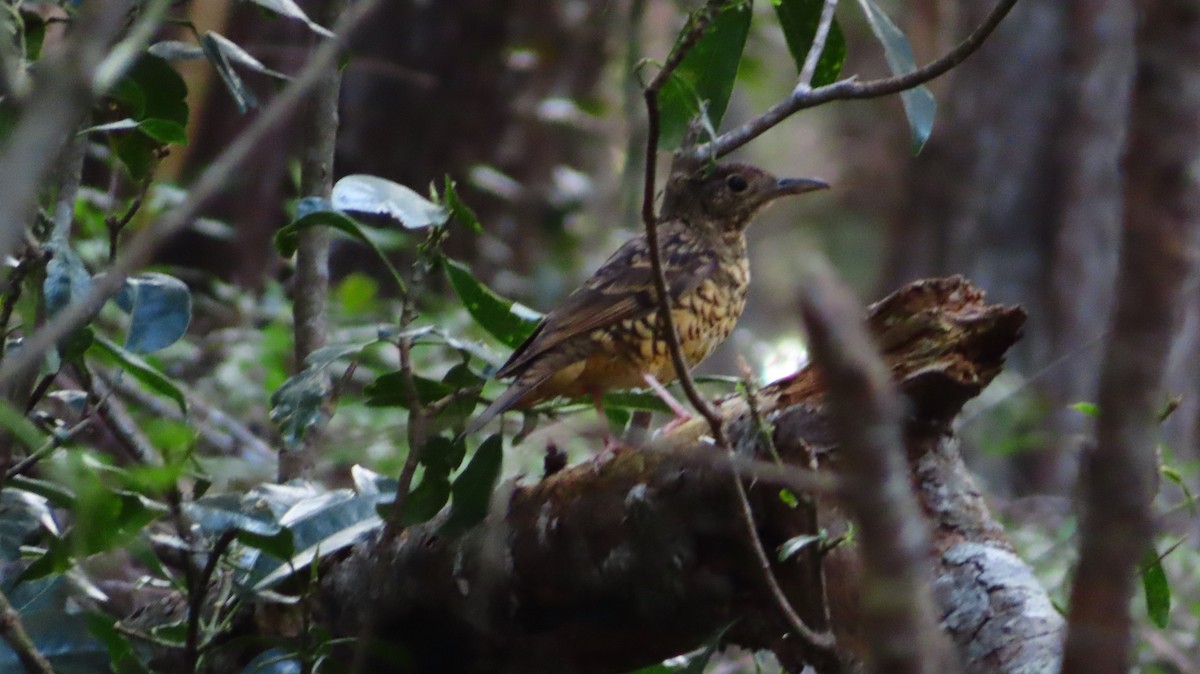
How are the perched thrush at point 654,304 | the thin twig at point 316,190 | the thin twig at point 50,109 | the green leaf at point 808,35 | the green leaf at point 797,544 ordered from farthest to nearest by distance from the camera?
the perched thrush at point 654,304 → the thin twig at point 316,190 → the green leaf at point 808,35 → the green leaf at point 797,544 → the thin twig at point 50,109

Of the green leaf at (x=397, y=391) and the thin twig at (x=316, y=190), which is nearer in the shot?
the green leaf at (x=397, y=391)

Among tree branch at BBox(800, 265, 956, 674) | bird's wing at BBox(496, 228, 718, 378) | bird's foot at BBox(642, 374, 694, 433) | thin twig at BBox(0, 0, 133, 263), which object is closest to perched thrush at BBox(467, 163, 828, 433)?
bird's wing at BBox(496, 228, 718, 378)

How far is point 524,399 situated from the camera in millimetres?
3434

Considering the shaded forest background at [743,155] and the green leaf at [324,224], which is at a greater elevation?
the shaded forest background at [743,155]

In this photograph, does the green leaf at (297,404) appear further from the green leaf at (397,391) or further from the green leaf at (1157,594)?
the green leaf at (1157,594)

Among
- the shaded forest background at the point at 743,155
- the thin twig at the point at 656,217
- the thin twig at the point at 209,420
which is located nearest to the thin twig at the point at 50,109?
the thin twig at the point at 656,217

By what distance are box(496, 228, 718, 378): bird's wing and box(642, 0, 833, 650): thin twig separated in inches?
51.4

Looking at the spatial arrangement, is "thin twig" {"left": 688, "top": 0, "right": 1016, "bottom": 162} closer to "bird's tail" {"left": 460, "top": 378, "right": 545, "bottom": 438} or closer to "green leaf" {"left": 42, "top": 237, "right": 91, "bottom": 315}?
"bird's tail" {"left": 460, "top": 378, "right": 545, "bottom": 438}

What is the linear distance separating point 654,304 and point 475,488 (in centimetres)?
148

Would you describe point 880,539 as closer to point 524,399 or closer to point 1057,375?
point 524,399

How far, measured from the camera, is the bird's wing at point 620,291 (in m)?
3.67

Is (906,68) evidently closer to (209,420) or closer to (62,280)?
(62,280)

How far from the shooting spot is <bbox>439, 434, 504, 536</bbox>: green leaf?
8.55ft

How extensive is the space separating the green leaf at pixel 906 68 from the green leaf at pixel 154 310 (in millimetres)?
1488
